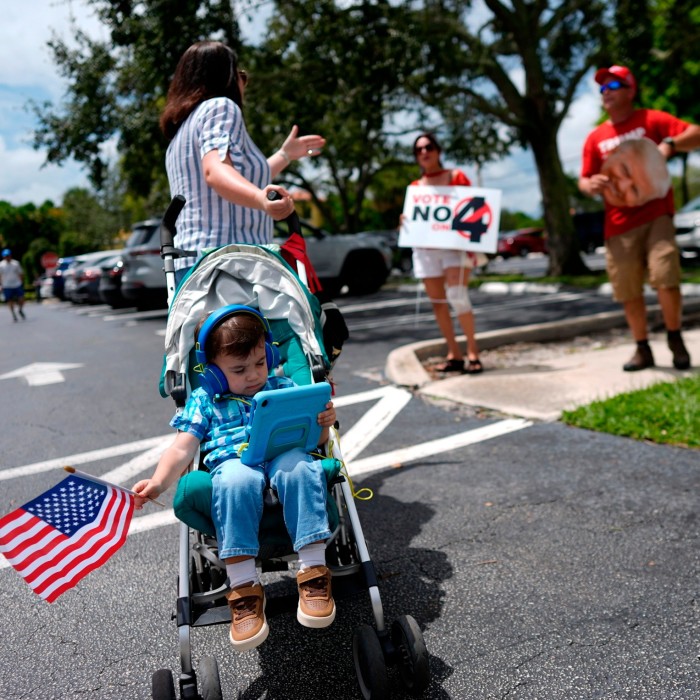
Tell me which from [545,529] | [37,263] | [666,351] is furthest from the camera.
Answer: [37,263]

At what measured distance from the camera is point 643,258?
586 cm

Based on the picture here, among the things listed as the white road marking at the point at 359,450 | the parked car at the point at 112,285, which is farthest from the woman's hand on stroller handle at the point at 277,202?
the parked car at the point at 112,285

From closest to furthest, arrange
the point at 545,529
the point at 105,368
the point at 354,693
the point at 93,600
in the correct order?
the point at 354,693 → the point at 93,600 → the point at 545,529 → the point at 105,368

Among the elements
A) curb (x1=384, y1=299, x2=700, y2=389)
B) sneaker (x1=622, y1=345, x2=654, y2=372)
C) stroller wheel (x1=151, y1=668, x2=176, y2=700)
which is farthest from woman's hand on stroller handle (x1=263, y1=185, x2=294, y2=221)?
sneaker (x1=622, y1=345, x2=654, y2=372)

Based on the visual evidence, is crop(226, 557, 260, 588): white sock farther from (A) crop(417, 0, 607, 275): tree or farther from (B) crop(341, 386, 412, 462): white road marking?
(A) crop(417, 0, 607, 275): tree

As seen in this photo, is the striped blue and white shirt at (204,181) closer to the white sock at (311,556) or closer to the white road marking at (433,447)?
the white sock at (311,556)

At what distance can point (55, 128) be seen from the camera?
14555mm

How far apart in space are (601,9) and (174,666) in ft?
52.3

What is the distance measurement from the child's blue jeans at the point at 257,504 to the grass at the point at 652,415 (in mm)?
2828

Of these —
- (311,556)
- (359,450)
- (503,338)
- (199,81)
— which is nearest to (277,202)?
(199,81)

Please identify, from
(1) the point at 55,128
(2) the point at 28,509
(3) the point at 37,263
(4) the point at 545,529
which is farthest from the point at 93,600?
(3) the point at 37,263

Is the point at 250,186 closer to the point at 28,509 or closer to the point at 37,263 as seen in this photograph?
the point at 28,509

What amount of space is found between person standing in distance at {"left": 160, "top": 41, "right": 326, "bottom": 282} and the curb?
11.1 ft

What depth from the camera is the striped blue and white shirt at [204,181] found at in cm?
289
